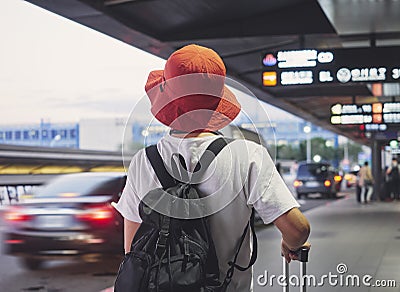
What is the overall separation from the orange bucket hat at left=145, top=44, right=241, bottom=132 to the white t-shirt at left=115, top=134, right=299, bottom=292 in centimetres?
6

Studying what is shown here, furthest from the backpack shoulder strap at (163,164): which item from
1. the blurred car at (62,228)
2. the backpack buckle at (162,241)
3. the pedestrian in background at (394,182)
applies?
the pedestrian in background at (394,182)

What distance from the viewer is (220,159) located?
2.18 metres

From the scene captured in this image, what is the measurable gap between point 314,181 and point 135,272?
31.3 metres

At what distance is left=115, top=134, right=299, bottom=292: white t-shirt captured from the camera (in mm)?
2143

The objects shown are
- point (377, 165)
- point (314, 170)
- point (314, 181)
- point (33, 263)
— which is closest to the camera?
point (33, 263)

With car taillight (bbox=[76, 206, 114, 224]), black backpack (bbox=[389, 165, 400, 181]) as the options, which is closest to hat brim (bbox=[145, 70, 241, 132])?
car taillight (bbox=[76, 206, 114, 224])

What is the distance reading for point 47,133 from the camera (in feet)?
84.3

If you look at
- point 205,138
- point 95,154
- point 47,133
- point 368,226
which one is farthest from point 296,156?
point 205,138

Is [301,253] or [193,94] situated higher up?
[193,94]

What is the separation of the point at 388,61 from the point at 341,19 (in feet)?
4.56

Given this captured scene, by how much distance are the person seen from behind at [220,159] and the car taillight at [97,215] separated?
8137 mm

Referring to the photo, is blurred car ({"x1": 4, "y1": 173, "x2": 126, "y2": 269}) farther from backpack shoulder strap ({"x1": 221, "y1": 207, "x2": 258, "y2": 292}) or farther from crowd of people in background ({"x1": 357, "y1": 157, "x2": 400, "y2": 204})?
crowd of people in background ({"x1": 357, "y1": 157, "x2": 400, "y2": 204})

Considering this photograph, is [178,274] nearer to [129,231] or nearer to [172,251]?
[172,251]

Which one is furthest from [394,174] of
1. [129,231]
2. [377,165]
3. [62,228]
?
[129,231]
